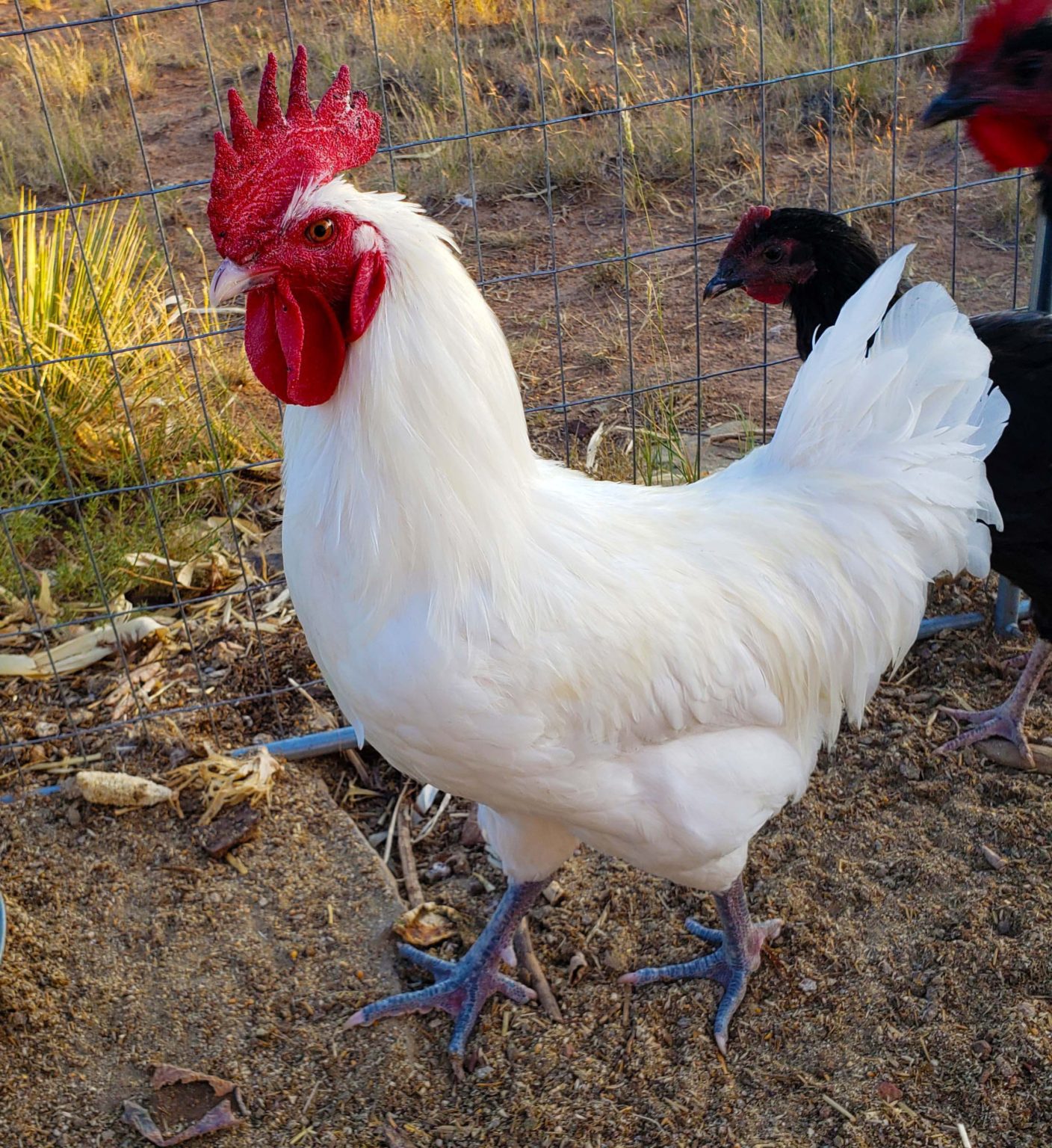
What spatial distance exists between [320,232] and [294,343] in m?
0.22

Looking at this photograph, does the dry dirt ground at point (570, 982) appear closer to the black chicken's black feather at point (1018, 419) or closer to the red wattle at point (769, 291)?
the black chicken's black feather at point (1018, 419)

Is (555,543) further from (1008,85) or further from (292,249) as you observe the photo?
(1008,85)

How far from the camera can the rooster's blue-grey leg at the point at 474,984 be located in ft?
10.8

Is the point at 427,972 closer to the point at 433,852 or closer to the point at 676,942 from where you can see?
the point at 433,852

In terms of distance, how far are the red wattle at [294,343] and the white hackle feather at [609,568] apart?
0.15 ft

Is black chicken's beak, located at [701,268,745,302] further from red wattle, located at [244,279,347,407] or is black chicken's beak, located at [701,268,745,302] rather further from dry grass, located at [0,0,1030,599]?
red wattle, located at [244,279,347,407]

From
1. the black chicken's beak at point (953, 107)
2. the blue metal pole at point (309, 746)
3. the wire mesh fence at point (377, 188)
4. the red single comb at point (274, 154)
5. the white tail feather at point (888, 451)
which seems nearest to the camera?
the red single comb at point (274, 154)

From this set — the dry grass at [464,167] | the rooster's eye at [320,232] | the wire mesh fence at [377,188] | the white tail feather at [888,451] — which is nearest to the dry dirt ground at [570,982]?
the wire mesh fence at [377,188]

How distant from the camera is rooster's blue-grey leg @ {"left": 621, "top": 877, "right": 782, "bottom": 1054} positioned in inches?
127

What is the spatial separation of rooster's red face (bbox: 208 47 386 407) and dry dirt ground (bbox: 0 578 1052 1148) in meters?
1.91

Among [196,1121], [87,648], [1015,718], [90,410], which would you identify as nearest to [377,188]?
[90,410]

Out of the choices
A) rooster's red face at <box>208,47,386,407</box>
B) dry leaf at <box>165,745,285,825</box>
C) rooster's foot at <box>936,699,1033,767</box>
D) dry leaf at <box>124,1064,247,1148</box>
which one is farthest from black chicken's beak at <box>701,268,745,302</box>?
dry leaf at <box>124,1064,247,1148</box>

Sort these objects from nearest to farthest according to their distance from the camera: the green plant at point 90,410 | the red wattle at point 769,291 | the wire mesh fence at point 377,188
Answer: the red wattle at point 769,291, the wire mesh fence at point 377,188, the green plant at point 90,410

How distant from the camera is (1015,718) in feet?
13.0
